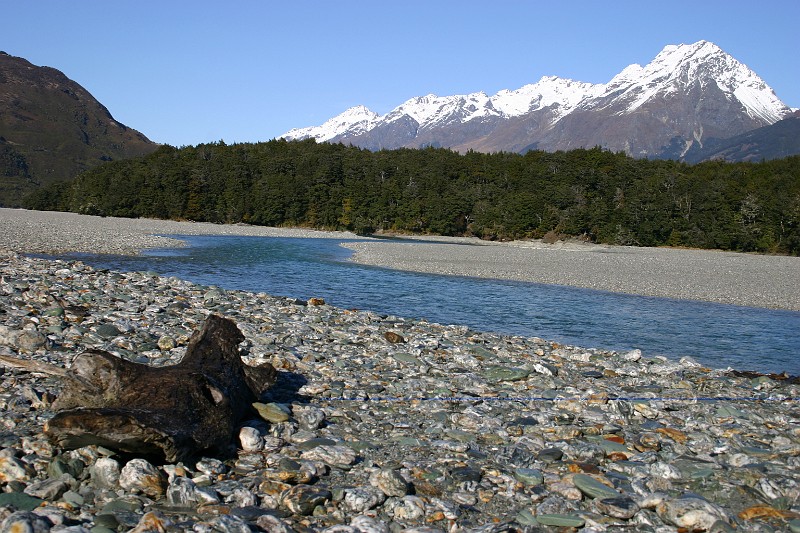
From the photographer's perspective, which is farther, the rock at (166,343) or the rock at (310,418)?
the rock at (166,343)

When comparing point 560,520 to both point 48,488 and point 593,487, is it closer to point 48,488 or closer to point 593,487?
point 593,487

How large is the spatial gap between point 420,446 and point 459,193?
75.5 metres

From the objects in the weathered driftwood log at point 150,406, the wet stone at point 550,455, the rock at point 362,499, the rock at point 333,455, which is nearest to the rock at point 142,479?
the weathered driftwood log at point 150,406

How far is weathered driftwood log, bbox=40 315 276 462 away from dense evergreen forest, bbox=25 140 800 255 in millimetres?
64222

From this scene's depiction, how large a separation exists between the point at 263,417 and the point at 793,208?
6516 centimetres

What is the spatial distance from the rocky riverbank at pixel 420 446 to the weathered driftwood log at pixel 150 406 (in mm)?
205

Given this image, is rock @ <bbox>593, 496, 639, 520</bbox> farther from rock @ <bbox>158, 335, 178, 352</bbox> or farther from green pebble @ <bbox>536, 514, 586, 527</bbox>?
rock @ <bbox>158, 335, 178, 352</bbox>

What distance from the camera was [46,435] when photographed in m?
5.45

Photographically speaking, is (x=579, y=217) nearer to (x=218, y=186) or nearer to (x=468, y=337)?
(x=218, y=186)

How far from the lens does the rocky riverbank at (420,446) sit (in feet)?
16.6

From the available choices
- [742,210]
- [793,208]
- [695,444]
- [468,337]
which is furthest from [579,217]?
[695,444]

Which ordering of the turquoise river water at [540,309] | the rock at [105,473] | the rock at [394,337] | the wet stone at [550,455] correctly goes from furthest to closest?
the turquoise river water at [540,309] < the rock at [394,337] < the wet stone at [550,455] < the rock at [105,473]

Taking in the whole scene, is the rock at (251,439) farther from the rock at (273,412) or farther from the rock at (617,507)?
the rock at (617,507)

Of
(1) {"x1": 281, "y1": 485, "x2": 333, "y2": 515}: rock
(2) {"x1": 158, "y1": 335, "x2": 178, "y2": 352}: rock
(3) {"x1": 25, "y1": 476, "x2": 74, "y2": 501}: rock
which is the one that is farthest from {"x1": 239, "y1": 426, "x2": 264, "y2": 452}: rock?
(2) {"x1": 158, "y1": 335, "x2": 178, "y2": 352}: rock
